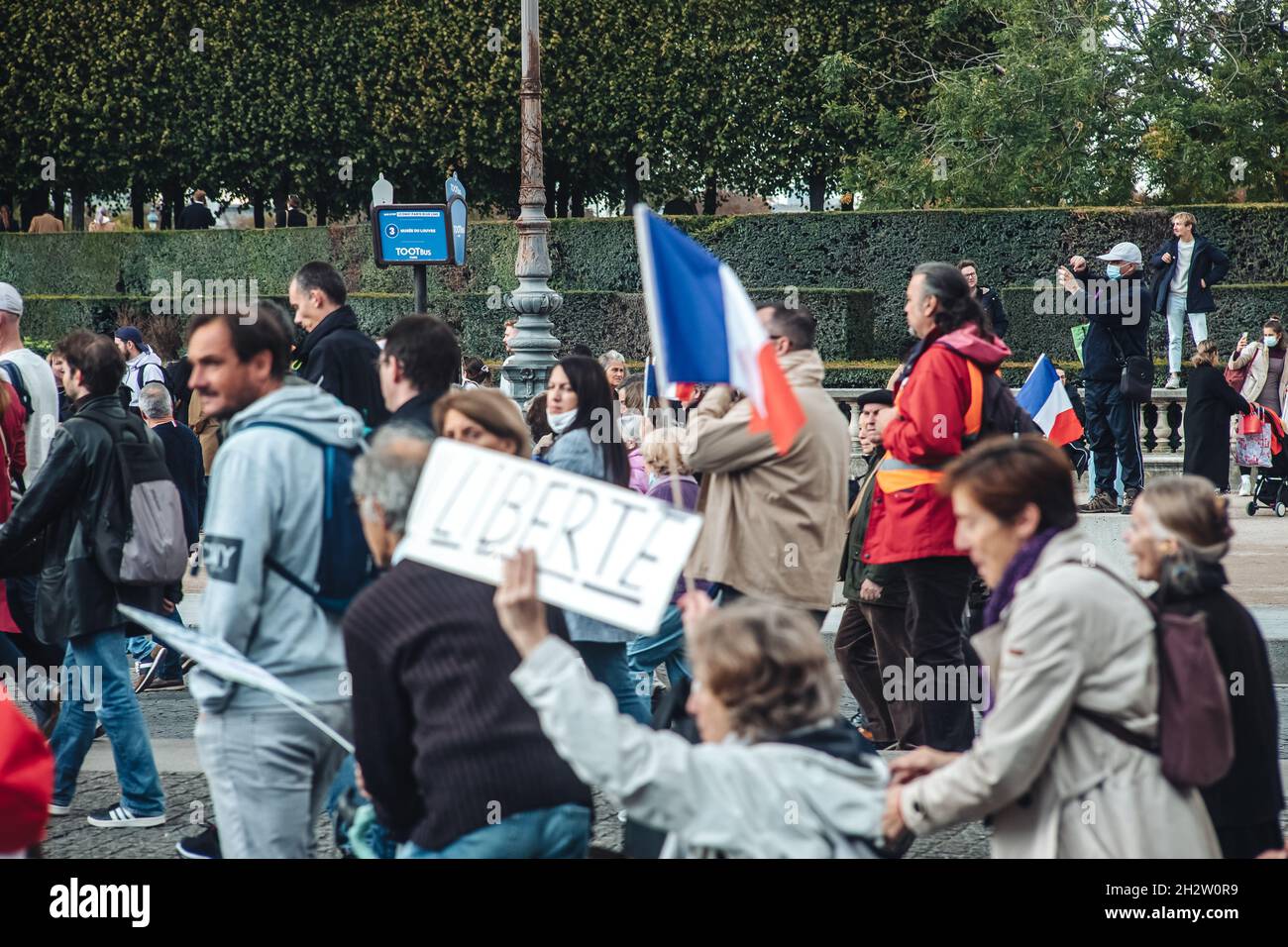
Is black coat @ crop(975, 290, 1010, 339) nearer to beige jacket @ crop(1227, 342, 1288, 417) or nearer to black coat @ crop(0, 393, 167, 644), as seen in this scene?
beige jacket @ crop(1227, 342, 1288, 417)

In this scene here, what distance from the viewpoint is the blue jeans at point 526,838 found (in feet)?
10.1

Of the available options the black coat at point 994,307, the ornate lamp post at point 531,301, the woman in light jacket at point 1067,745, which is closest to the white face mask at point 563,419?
the woman in light jacket at point 1067,745

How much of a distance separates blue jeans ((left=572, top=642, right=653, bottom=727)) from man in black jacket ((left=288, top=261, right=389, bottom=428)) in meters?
1.26

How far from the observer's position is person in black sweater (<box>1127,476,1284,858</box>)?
3527 millimetres

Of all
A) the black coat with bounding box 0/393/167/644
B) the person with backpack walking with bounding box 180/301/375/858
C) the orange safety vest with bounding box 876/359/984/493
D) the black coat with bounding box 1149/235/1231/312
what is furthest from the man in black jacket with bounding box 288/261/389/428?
the black coat with bounding box 1149/235/1231/312

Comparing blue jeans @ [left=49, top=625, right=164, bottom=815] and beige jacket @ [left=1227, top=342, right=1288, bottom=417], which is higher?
beige jacket @ [left=1227, top=342, right=1288, bottom=417]

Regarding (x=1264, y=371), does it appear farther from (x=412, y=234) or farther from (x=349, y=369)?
(x=349, y=369)

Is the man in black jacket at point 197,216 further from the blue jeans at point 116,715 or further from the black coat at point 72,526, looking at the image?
the blue jeans at point 116,715

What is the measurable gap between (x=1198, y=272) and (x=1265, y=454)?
370cm

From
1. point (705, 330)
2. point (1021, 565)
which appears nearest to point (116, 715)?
point (705, 330)

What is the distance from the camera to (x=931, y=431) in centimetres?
557

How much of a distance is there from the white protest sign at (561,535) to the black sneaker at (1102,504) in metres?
10.3

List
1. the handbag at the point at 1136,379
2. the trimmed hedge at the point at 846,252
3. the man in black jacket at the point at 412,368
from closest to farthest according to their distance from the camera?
the man in black jacket at the point at 412,368
the handbag at the point at 1136,379
the trimmed hedge at the point at 846,252

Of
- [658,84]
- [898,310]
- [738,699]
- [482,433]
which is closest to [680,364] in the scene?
[482,433]
